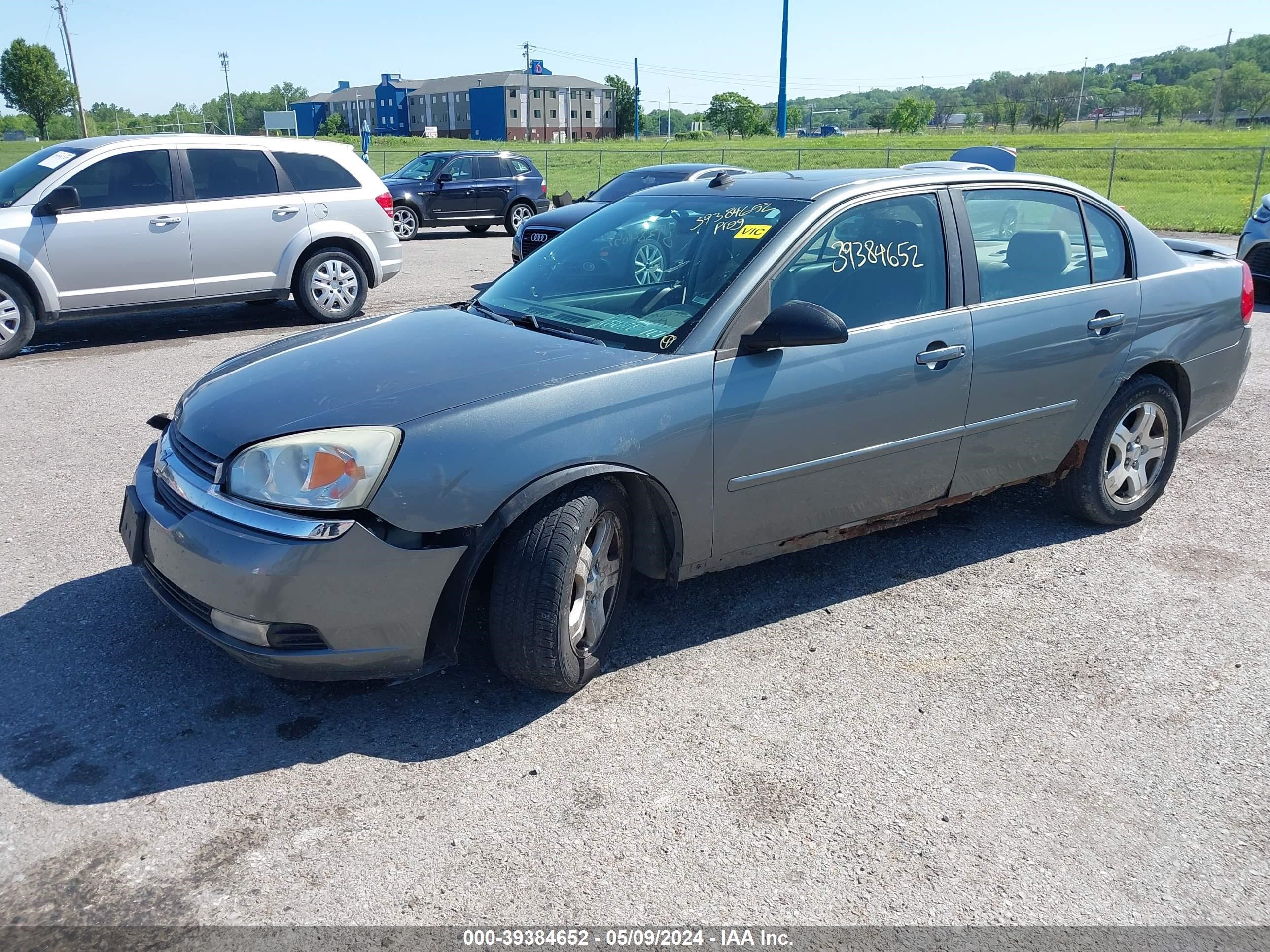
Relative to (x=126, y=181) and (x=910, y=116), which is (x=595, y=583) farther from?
(x=910, y=116)

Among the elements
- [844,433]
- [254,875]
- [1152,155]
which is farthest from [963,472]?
[1152,155]

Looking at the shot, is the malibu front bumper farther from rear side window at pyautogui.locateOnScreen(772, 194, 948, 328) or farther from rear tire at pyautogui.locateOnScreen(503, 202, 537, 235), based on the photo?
rear tire at pyautogui.locateOnScreen(503, 202, 537, 235)

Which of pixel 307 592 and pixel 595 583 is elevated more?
pixel 307 592

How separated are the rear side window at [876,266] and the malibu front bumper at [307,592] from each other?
1738 mm

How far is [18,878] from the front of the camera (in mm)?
2584

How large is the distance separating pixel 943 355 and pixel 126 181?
784cm

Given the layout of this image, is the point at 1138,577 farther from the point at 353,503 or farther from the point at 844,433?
the point at 353,503

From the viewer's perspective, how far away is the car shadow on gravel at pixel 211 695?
122 inches

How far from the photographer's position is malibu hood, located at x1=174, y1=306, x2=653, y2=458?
3219 millimetres

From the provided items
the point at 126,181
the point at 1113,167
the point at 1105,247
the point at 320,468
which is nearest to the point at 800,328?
the point at 320,468

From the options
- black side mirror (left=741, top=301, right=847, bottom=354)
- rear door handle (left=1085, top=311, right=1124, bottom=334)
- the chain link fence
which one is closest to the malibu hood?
black side mirror (left=741, top=301, right=847, bottom=354)

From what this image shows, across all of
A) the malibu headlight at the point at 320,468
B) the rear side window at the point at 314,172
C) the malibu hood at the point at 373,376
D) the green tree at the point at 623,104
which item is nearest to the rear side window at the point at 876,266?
the malibu hood at the point at 373,376

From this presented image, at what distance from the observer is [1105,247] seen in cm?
484

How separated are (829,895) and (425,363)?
2.14 meters
